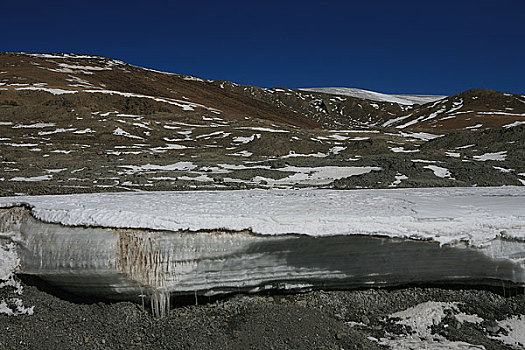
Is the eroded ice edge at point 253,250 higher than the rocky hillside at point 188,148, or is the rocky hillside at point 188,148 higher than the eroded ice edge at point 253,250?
the rocky hillside at point 188,148

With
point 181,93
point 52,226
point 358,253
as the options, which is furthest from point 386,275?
point 181,93

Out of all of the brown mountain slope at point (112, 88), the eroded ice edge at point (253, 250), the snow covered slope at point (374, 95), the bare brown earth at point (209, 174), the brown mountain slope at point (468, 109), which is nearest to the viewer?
the bare brown earth at point (209, 174)

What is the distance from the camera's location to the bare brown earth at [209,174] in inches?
159

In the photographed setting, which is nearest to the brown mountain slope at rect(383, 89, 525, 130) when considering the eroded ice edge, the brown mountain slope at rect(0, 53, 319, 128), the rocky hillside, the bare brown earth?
the rocky hillside

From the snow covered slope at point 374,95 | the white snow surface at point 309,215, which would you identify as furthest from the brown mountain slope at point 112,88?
the snow covered slope at point 374,95

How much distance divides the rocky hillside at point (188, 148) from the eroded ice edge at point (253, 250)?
6.54 metres

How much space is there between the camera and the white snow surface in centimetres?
440

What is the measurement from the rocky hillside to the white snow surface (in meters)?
5.76

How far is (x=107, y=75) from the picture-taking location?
54.5 m

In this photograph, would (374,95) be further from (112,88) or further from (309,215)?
(309,215)

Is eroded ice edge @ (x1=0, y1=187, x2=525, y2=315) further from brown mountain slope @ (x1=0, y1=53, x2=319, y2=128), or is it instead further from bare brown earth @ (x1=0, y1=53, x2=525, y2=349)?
brown mountain slope @ (x1=0, y1=53, x2=319, y2=128)

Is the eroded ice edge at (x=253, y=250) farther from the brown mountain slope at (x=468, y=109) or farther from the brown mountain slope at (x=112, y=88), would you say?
the brown mountain slope at (x=468, y=109)

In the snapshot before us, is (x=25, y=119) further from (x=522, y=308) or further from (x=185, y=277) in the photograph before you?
(x=522, y=308)

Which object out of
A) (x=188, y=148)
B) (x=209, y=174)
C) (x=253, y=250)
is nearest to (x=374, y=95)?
(x=188, y=148)
